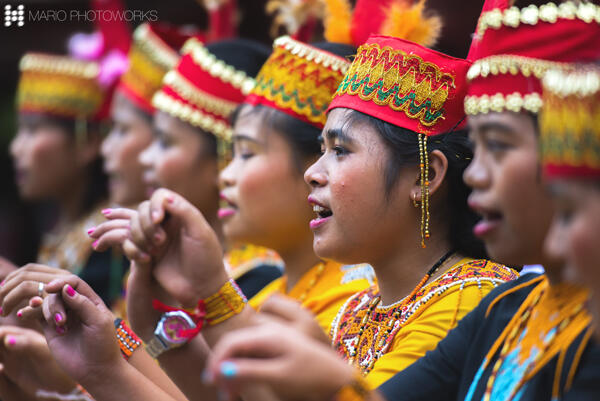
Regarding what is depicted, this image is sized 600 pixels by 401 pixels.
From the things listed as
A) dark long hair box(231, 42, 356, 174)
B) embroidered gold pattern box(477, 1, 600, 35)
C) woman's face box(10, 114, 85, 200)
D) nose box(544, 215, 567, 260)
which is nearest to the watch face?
dark long hair box(231, 42, 356, 174)

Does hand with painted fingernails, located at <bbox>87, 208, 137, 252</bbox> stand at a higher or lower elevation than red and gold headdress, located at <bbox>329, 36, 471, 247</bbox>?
lower

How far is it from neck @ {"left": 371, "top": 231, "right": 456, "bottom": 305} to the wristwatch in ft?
2.06

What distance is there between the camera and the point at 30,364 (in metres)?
3.14

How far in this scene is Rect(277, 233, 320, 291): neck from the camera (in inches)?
131

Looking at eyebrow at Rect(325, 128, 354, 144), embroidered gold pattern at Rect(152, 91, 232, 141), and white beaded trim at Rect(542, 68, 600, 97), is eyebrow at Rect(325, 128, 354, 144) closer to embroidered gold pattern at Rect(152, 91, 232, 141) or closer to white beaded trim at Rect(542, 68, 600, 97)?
white beaded trim at Rect(542, 68, 600, 97)

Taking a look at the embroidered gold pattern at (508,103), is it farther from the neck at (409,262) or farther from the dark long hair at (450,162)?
the neck at (409,262)

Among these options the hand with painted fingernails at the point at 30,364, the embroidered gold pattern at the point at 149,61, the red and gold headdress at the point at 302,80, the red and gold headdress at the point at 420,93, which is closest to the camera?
the red and gold headdress at the point at 420,93

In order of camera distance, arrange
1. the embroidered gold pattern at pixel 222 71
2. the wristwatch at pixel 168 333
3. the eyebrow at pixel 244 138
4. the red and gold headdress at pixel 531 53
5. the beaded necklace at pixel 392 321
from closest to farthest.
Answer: the red and gold headdress at pixel 531 53 → the beaded necklace at pixel 392 321 → the wristwatch at pixel 168 333 → the eyebrow at pixel 244 138 → the embroidered gold pattern at pixel 222 71

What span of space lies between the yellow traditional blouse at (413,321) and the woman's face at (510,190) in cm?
44

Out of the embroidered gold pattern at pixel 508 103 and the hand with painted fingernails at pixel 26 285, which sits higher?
the embroidered gold pattern at pixel 508 103

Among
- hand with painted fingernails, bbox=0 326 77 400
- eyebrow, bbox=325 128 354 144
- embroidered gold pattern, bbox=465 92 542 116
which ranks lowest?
hand with painted fingernails, bbox=0 326 77 400

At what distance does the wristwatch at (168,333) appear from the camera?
104 inches

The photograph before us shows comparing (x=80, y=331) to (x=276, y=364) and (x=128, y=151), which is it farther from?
(x=128, y=151)

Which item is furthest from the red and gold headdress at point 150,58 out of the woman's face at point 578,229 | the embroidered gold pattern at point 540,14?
the woman's face at point 578,229
